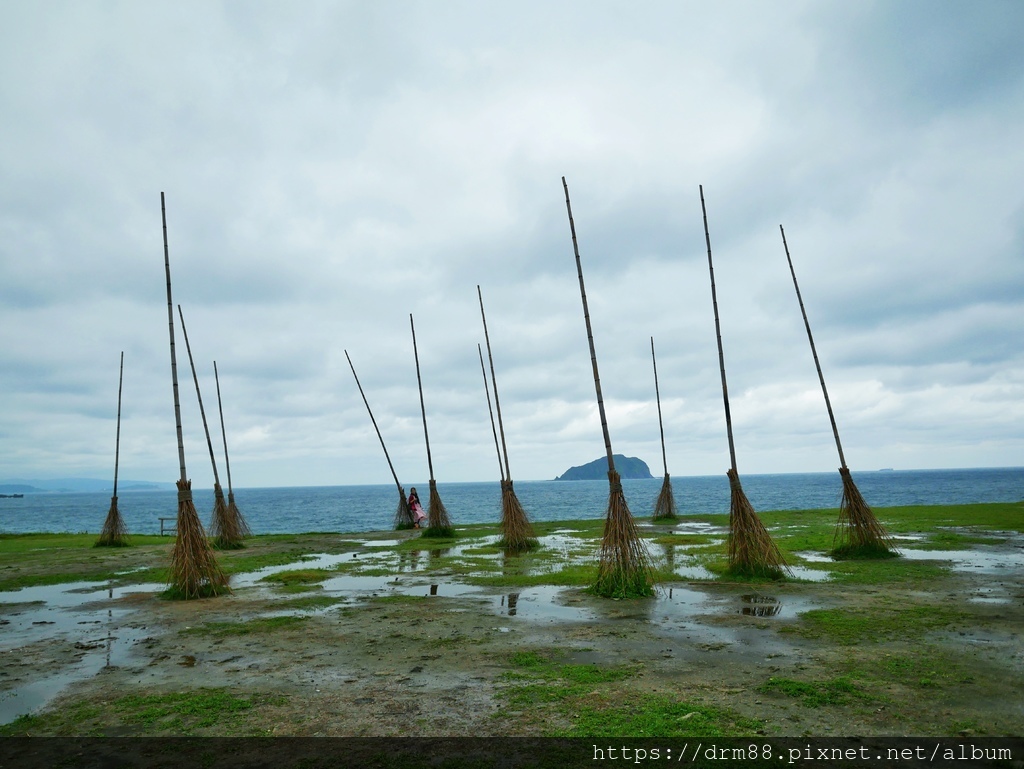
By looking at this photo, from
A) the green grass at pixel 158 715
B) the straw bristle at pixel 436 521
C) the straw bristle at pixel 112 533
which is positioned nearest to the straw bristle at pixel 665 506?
the straw bristle at pixel 436 521

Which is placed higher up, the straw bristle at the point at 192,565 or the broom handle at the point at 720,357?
the broom handle at the point at 720,357

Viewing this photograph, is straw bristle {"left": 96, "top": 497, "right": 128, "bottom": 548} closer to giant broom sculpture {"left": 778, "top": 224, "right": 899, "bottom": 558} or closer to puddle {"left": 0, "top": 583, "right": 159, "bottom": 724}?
puddle {"left": 0, "top": 583, "right": 159, "bottom": 724}

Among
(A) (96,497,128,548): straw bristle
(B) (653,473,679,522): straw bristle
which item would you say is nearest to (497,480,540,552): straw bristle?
(B) (653,473,679,522): straw bristle

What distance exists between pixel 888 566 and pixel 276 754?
1314 cm

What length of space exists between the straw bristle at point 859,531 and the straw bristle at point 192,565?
1442 cm

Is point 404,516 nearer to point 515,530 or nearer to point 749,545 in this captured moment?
point 515,530

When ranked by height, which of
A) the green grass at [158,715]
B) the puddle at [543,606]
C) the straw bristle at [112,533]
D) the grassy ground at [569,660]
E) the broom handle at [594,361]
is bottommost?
the puddle at [543,606]

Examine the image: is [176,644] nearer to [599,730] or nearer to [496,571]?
[599,730]

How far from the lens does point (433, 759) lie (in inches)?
178

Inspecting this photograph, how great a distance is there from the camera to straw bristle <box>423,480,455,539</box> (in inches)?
915

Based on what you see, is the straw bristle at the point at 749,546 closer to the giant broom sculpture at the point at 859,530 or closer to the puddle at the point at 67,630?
the giant broom sculpture at the point at 859,530

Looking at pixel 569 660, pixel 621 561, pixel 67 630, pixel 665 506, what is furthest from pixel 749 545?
pixel 665 506

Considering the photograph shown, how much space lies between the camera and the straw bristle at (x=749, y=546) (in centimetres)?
1219

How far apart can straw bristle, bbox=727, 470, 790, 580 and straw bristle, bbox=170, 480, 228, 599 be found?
1066 cm
